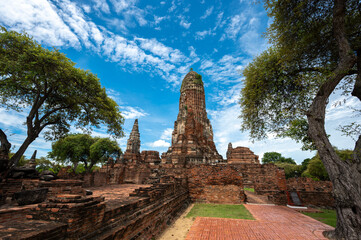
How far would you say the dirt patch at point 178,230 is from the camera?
4680mm

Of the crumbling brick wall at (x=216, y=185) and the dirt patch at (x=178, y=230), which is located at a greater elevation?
the crumbling brick wall at (x=216, y=185)

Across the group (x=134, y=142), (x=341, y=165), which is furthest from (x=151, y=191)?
(x=134, y=142)

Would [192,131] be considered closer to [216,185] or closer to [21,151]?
[216,185]

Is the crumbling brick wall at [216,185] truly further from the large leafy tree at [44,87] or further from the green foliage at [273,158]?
the green foliage at [273,158]

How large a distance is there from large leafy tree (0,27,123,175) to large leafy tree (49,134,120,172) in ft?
54.1

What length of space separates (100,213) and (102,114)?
9798 mm

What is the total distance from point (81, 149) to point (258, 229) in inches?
1187

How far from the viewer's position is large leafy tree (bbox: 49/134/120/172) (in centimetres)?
2659

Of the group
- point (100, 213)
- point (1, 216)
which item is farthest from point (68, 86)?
point (100, 213)

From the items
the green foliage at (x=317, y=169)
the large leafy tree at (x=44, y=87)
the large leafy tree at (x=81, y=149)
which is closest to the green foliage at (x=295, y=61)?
the large leafy tree at (x=44, y=87)

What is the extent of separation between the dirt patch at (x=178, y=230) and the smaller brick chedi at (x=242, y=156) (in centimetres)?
1769

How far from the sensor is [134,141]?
30.8 meters

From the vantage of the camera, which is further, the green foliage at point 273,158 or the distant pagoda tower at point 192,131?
the green foliage at point 273,158

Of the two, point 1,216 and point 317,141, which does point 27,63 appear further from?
point 317,141
